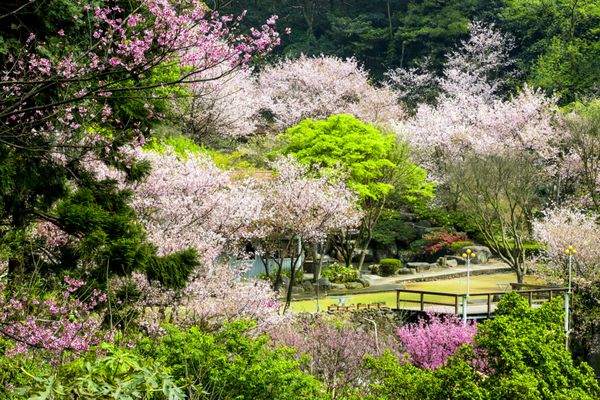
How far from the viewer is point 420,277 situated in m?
30.6

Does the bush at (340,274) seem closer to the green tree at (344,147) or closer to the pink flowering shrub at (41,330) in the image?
the green tree at (344,147)

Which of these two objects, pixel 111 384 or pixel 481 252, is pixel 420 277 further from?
pixel 111 384

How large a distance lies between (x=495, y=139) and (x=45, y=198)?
31166mm

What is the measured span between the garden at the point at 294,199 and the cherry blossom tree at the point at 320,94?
0.64 feet

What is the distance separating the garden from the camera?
6.72 metres

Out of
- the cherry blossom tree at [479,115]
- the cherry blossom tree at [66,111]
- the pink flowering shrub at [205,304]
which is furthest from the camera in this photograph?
the cherry blossom tree at [479,115]

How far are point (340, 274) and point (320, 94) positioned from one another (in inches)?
680

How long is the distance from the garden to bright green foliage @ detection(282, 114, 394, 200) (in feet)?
0.34

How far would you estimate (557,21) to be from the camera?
43.8 meters

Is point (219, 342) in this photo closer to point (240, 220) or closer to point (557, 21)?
point (240, 220)

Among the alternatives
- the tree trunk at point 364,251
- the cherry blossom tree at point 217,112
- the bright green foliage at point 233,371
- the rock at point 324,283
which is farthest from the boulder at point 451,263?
the bright green foliage at point 233,371

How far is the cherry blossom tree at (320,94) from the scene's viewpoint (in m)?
A: 42.1

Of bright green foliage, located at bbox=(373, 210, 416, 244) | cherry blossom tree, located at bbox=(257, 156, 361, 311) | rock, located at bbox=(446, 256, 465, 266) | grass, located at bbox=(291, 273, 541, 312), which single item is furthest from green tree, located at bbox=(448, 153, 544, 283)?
cherry blossom tree, located at bbox=(257, 156, 361, 311)

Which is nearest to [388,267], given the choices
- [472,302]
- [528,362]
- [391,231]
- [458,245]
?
[458,245]
